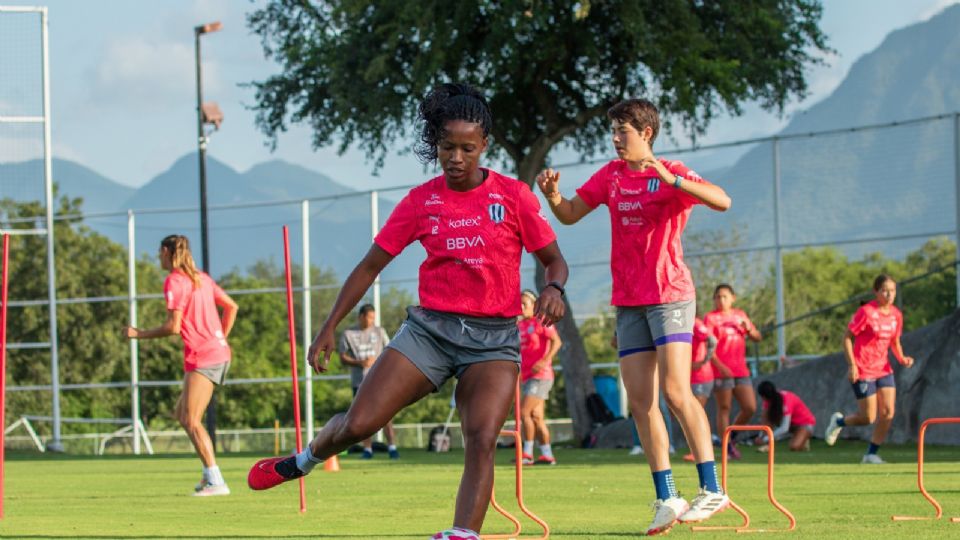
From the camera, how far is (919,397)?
19.5 meters

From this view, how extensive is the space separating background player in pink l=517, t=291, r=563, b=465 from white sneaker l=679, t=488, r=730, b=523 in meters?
9.05

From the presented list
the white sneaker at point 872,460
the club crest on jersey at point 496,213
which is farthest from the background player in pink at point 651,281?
the white sneaker at point 872,460

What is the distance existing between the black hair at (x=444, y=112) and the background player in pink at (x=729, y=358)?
11426 mm

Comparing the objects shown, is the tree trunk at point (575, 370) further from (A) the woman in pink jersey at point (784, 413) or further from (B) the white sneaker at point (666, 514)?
(B) the white sneaker at point (666, 514)

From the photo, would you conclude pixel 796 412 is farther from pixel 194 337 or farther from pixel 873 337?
pixel 194 337

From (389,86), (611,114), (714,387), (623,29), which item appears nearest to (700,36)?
(623,29)

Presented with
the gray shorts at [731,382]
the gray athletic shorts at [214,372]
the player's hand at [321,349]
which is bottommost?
the gray shorts at [731,382]

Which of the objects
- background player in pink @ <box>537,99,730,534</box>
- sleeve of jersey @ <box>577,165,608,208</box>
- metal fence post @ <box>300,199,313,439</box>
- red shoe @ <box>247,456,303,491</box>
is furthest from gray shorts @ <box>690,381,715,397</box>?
red shoe @ <box>247,456,303,491</box>

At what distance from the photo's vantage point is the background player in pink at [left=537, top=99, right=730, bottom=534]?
27.2 feet

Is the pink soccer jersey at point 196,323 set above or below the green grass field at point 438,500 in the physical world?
above

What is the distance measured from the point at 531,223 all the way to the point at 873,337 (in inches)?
395

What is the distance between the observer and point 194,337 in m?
12.6

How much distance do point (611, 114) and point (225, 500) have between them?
17.4 feet

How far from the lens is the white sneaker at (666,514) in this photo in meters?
8.01
